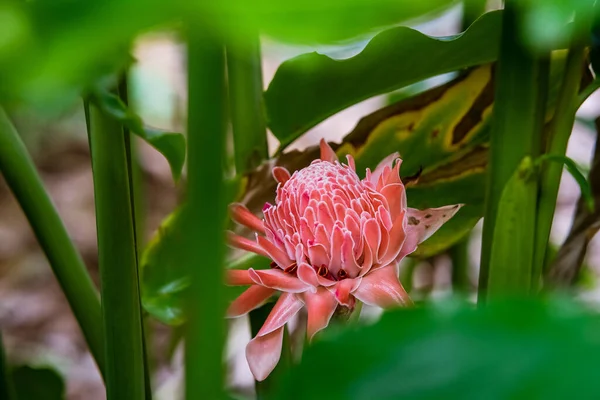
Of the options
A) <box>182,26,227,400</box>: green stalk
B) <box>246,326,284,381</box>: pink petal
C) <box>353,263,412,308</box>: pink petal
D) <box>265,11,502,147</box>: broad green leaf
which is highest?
<box>182,26,227,400</box>: green stalk

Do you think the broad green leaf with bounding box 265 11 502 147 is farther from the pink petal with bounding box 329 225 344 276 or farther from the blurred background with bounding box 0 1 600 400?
the blurred background with bounding box 0 1 600 400

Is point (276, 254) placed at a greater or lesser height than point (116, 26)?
lesser

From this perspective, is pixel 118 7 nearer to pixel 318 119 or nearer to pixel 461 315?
pixel 461 315

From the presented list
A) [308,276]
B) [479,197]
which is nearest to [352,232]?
[308,276]

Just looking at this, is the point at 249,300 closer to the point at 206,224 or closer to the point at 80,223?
the point at 206,224

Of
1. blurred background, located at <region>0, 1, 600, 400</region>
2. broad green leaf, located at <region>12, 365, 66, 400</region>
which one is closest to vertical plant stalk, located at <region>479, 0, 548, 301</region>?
broad green leaf, located at <region>12, 365, 66, 400</region>

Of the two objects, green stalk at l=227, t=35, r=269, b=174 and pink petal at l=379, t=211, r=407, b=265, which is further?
green stalk at l=227, t=35, r=269, b=174

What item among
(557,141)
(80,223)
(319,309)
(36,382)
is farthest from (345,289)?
(80,223)
